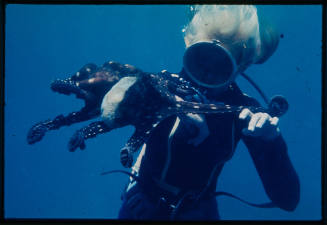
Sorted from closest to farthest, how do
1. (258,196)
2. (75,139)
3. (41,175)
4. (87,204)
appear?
(75,139)
(258,196)
(87,204)
(41,175)

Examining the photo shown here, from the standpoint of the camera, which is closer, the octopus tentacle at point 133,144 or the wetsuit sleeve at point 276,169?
the octopus tentacle at point 133,144

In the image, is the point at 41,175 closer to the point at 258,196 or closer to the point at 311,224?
the point at 258,196

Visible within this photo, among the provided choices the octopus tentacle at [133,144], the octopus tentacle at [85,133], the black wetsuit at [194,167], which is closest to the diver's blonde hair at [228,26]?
the black wetsuit at [194,167]

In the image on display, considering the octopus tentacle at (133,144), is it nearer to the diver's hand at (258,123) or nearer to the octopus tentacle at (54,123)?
the octopus tentacle at (54,123)

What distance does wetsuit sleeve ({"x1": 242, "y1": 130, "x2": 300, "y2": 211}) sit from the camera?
8.51 ft

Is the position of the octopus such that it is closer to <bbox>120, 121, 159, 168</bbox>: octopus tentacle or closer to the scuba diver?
<bbox>120, 121, 159, 168</bbox>: octopus tentacle

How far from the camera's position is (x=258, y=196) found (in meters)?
14.6

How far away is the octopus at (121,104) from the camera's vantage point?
4.79ft

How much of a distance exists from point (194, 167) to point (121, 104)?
1.31m

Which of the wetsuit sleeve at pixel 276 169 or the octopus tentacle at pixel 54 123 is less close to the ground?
the octopus tentacle at pixel 54 123

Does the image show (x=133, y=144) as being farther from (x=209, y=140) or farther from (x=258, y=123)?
(x=209, y=140)

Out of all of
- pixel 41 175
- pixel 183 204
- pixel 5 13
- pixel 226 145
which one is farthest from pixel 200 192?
pixel 41 175

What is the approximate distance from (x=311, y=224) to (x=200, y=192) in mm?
1021
